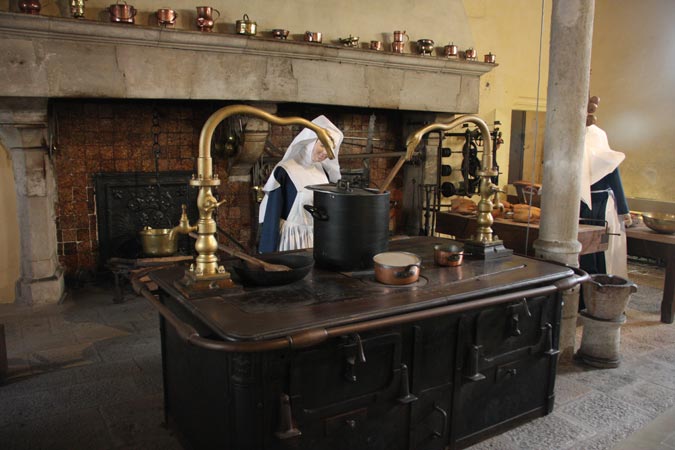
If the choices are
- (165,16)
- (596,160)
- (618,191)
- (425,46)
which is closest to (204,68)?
(165,16)

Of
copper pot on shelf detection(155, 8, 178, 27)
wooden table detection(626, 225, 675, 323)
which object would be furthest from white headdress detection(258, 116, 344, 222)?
wooden table detection(626, 225, 675, 323)

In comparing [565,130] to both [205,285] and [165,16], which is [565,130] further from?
[165,16]

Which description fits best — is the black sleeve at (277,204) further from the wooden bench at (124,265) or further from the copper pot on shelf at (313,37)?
the copper pot on shelf at (313,37)

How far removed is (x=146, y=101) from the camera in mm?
5641

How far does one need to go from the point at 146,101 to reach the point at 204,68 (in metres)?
0.91

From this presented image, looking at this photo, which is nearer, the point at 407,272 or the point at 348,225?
the point at 407,272

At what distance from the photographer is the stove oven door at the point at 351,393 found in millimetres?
2146

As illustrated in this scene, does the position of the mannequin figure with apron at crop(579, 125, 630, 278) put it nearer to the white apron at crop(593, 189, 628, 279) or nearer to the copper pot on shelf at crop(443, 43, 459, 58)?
the white apron at crop(593, 189, 628, 279)

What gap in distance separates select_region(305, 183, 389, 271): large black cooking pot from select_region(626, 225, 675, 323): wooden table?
328 cm

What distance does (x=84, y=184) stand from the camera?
549 cm

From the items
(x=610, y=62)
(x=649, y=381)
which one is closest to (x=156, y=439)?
(x=649, y=381)

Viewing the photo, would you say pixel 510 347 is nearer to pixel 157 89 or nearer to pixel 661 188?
pixel 157 89

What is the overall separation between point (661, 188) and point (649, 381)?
17.1 ft

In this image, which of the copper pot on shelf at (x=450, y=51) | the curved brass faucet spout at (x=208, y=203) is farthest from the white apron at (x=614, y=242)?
the curved brass faucet spout at (x=208, y=203)
